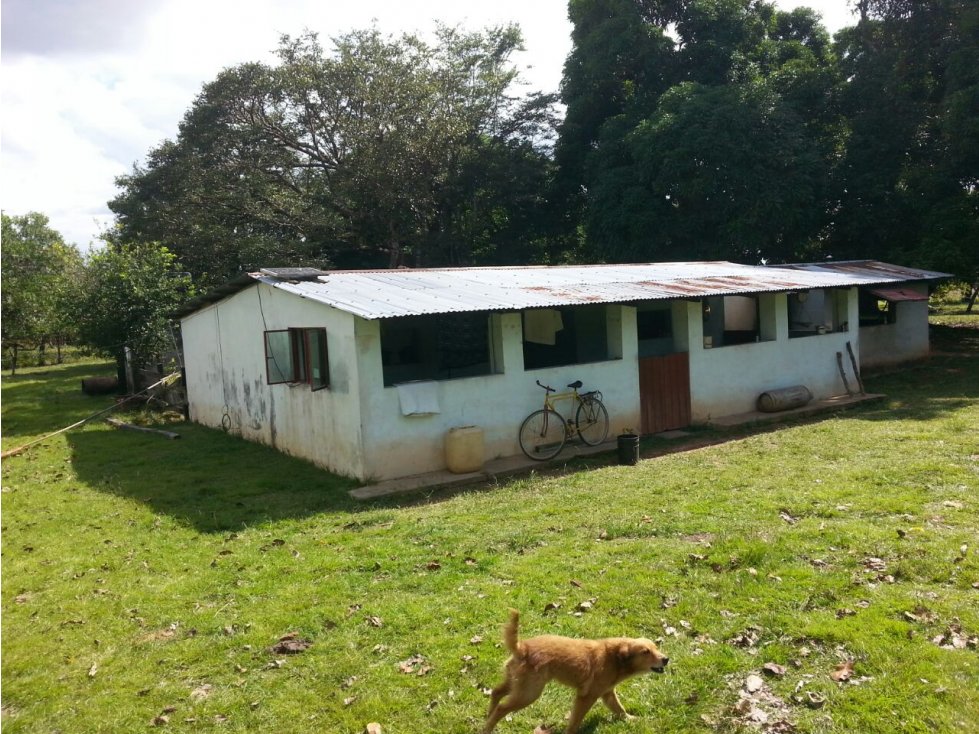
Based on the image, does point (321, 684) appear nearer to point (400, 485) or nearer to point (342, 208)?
point (400, 485)

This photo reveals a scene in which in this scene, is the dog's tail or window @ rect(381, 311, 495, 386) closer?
the dog's tail

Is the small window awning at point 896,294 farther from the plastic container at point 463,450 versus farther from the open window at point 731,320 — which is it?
the plastic container at point 463,450

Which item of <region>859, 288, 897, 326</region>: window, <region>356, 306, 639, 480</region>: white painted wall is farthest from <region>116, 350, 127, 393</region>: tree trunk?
<region>859, 288, 897, 326</region>: window

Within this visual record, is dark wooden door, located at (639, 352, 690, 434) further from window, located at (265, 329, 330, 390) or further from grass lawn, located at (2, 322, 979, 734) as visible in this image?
window, located at (265, 329, 330, 390)

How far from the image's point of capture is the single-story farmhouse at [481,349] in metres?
10.8

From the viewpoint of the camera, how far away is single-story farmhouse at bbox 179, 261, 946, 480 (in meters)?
10.8

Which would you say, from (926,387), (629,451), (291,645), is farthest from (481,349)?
(291,645)

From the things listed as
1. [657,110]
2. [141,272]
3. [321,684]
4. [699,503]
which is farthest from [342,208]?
[321,684]

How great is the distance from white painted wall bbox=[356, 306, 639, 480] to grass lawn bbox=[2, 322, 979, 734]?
3.11 ft

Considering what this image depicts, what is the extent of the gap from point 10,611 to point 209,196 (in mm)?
22751

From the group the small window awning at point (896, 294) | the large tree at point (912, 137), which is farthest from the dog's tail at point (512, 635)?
the large tree at point (912, 137)

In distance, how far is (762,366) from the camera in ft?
49.9

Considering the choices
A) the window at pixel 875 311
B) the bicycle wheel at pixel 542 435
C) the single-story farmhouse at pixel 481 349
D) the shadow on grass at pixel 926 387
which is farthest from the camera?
the window at pixel 875 311

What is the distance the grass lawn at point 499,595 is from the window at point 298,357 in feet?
5.34
